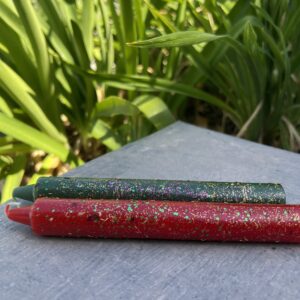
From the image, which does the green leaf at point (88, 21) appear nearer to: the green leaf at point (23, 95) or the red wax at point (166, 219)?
the green leaf at point (23, 95)

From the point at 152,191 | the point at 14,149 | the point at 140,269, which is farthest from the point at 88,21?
the point at 140,269

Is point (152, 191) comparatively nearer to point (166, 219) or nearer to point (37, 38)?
point (166, 219)

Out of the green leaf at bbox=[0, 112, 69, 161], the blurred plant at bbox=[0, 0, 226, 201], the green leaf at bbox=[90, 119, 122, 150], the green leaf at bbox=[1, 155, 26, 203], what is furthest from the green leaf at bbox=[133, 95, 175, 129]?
the green leaf at bbox=[1, 155, 26, 203]

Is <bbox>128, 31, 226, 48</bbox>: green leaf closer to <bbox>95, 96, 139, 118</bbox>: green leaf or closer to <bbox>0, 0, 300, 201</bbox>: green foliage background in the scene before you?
<bbox>0, 0, 300, 201</bbox>: green foliage background

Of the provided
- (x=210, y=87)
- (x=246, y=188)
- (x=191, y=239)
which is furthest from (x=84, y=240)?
(x=210, y=87)

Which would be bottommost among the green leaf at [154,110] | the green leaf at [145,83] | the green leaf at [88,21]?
the green leaf at [154,110]

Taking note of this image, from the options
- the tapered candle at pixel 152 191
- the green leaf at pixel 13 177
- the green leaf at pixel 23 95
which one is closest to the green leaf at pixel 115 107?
the green leaf at pixel 23 95
